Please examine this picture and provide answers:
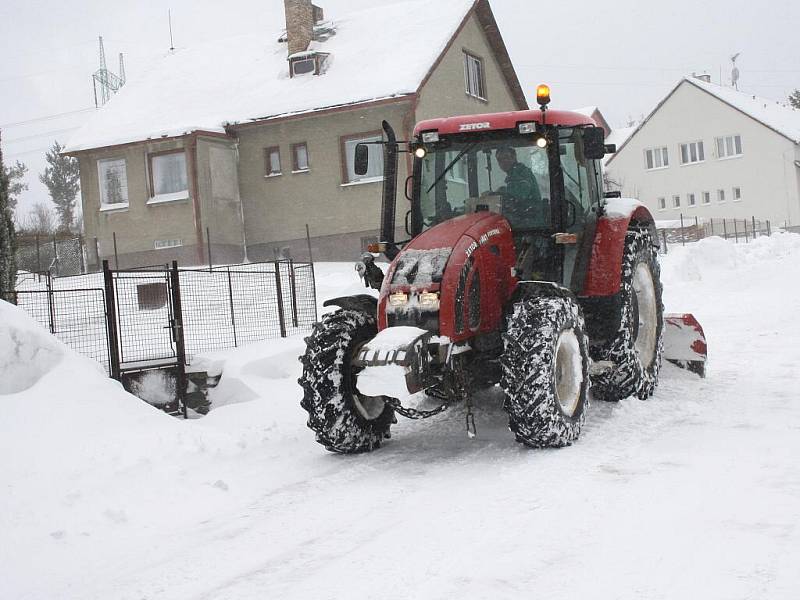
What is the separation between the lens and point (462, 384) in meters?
6.17

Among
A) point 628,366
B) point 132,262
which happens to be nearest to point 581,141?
point 628,366

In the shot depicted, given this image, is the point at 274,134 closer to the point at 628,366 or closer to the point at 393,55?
the point at 393,55

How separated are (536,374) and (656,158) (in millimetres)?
42776

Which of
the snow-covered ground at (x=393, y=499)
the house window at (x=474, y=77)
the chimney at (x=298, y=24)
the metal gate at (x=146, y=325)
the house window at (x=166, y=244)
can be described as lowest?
the snow-covered ground at (x=393, y=499)

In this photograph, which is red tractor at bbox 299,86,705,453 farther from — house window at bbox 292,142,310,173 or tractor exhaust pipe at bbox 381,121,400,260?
house window at bbox 292,142,310,173

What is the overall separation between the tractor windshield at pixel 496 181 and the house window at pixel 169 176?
17.5 m

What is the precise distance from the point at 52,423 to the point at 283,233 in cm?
1816

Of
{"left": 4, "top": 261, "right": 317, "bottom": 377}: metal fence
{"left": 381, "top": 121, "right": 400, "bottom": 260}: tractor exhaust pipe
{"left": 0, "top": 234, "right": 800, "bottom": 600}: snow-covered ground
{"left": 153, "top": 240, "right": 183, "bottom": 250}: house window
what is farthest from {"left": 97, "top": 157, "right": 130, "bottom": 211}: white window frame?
{"left": 381, "top": 121, "right": 400, "bottom": 260}: tractor exhaust pipe

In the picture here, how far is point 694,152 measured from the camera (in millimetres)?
45094

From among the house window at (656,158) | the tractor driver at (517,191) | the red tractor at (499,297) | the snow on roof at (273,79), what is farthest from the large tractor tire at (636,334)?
the house window at (656,158)

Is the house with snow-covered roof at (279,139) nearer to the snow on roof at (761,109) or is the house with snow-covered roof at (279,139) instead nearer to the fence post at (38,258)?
the fence post at (38,258)

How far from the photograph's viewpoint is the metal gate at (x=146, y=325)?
8727 mm

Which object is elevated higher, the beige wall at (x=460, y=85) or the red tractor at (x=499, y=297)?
the beige wall at (x=460, y=85)

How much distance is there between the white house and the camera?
139 ft
